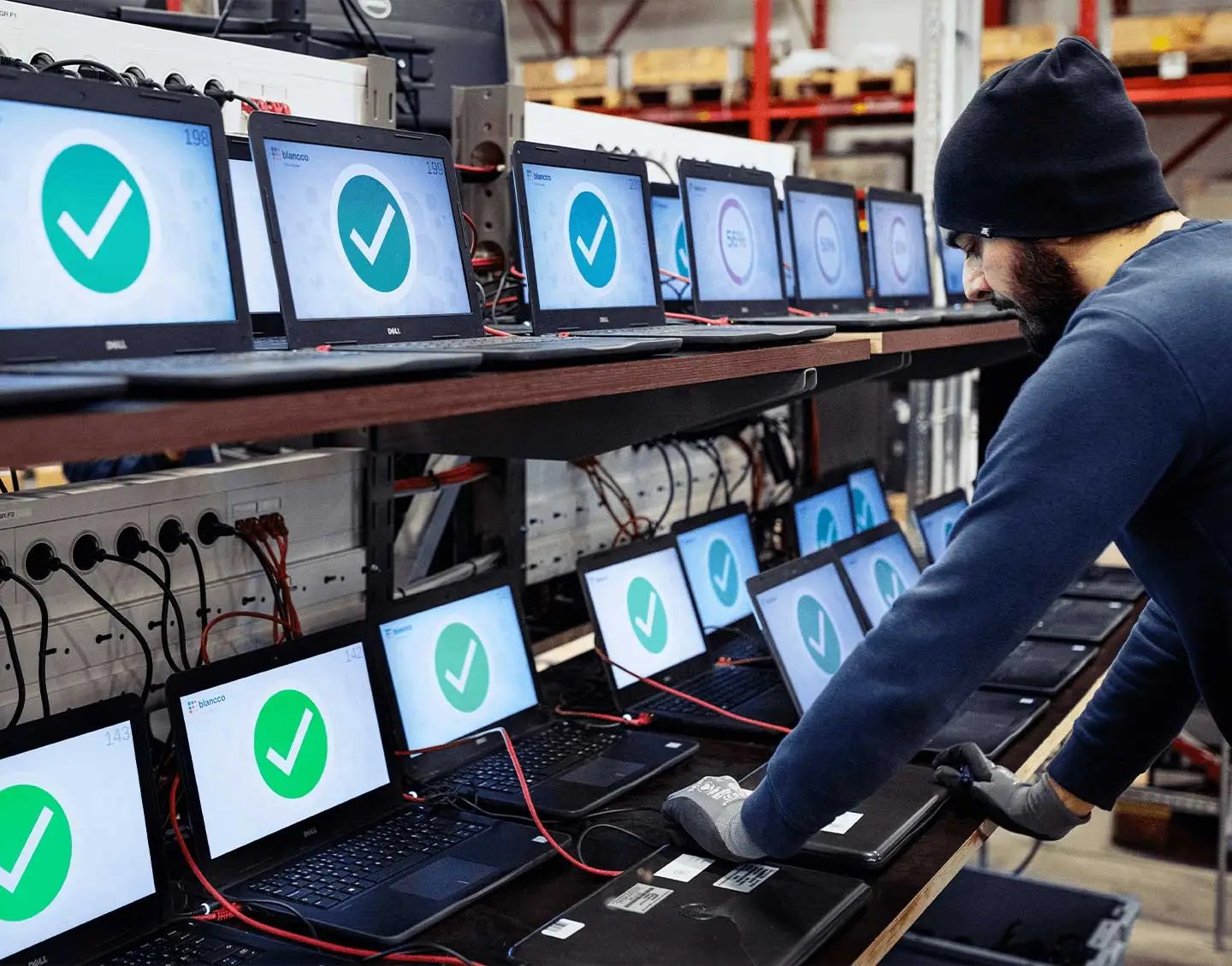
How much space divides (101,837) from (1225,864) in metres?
2.95

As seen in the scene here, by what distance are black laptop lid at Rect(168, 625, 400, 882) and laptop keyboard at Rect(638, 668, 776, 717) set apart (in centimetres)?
57

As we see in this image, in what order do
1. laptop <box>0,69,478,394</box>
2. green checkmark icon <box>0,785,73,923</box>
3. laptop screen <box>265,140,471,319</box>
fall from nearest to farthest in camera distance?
laptop <box>0,69,478,394</box> → green checkmark icon <box>0,785,73,923</box> → laptop screen <box>265,140,471,319</box>

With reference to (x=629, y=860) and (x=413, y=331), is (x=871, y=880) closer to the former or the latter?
(x=629, y=860)

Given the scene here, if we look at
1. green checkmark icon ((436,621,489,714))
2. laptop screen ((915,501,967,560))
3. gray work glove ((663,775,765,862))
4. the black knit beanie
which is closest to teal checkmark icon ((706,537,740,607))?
laptop screen ((915,501,967,560))

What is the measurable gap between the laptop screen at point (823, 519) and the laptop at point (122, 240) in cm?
177

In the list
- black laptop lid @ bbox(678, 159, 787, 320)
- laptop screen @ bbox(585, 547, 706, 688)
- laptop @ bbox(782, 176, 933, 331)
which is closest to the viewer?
laptop screen @ bbox(585, 547, 706, 688)

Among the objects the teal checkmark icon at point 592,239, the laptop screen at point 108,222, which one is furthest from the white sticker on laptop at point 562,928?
the teal checkmark icon at point 592,239

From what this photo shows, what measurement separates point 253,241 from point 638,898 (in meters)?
0.91

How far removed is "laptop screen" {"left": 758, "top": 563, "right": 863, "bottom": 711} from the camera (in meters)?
2.00

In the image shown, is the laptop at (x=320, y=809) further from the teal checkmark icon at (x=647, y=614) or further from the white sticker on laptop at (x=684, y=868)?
the teal checkmark icon at (x=647, y=614)

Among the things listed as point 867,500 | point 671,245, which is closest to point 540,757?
point 671,245

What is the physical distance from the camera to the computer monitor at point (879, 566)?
2.35 metres

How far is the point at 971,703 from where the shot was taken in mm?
2215

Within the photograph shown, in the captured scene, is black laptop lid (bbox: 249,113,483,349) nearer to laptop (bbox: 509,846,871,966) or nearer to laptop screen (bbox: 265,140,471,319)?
laptop screen (bbox: 265,140,471,319)
